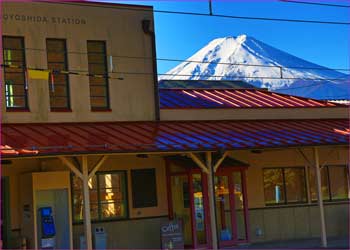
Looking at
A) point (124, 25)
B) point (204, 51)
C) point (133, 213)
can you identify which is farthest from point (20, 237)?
point (204, 51)

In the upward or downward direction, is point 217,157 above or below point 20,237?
above

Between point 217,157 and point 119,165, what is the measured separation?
284 centimetres

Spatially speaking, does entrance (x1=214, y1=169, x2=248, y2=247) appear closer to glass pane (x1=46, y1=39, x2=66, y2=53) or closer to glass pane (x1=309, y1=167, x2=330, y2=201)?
glass pane (x1=309, y1=167, x2=330, y2=201)

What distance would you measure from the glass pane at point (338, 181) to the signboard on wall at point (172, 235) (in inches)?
259

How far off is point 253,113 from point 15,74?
7.74 m

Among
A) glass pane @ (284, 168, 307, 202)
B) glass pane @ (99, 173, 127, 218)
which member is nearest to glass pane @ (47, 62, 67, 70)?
glass pane @ (99, 173, 127, 218)

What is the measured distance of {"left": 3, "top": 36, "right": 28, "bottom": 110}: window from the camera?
16.5 m

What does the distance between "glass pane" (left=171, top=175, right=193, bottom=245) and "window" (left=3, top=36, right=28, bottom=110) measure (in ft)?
16.3

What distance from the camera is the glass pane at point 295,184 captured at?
2055cm

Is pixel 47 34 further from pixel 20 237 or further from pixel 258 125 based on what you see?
pixel 258 125

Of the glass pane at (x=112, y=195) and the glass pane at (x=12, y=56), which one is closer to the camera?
the glass pane at (x=12, y=56)

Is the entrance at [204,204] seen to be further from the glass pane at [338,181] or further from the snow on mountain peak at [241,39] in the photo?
the snow on mountain peak at [241,39]

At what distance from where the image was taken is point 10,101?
653 inches

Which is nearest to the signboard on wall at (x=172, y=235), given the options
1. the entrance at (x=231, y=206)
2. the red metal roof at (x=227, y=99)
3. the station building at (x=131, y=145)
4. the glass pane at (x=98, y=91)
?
the station building at (x=131, y=145)
